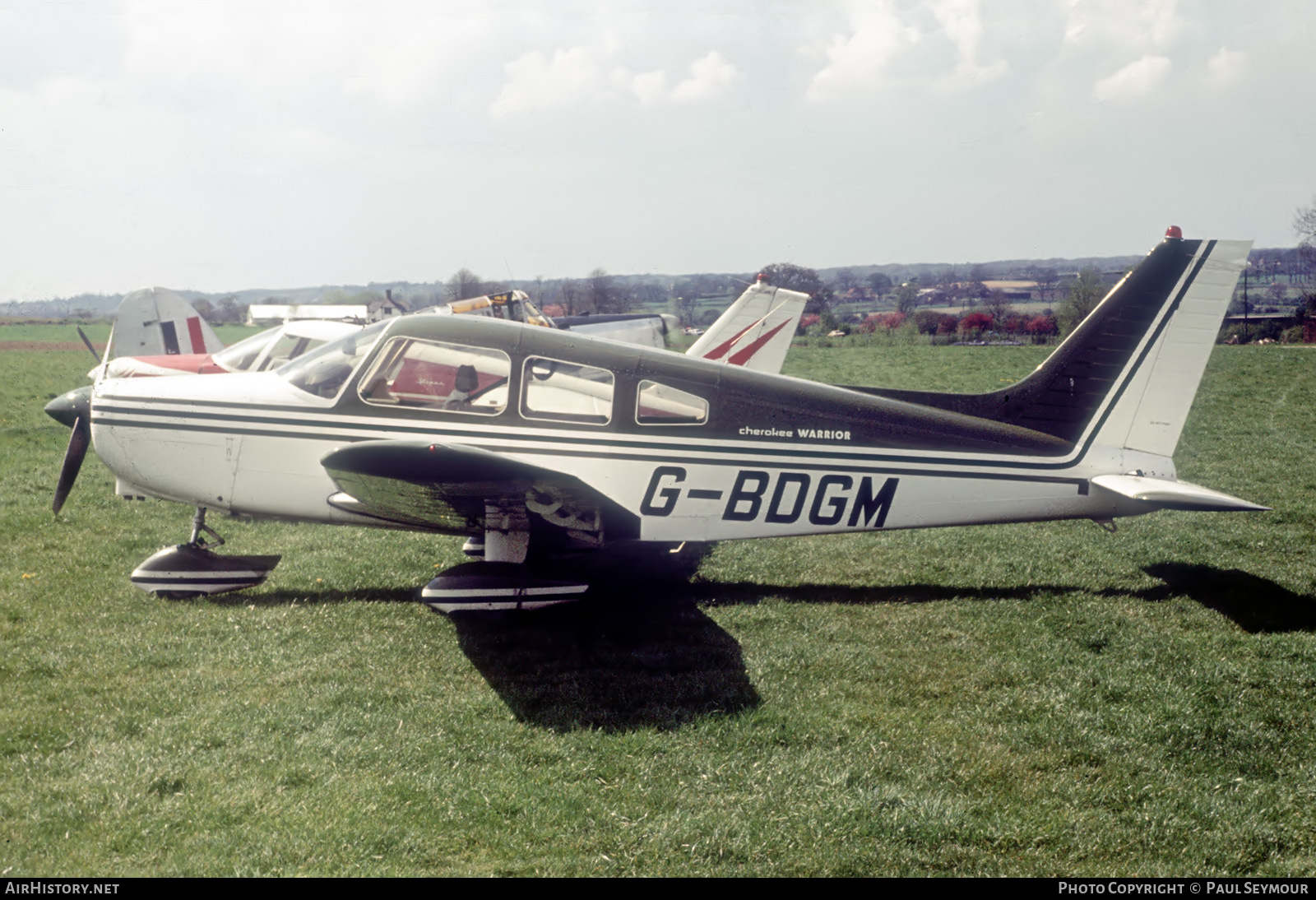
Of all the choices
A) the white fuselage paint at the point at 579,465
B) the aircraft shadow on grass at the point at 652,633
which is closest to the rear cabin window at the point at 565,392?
the white fuselage paint at the point at 579,465

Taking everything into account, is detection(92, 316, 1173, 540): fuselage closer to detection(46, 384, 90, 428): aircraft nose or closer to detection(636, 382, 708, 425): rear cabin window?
detection(636, 382, 708, 425): rear cabin window

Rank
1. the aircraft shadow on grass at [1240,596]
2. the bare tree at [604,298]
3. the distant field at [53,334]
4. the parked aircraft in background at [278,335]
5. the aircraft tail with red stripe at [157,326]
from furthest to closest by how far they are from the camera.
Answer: the distant field at [53,334]
the bare tree at [604,298]
the aircraft tail with red stripe at [157,326]
the parked aircraft in background at [278,335]
the aircraft shadow on grass at [1240,596]

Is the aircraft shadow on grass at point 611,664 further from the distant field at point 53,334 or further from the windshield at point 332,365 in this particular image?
the distant field at point 53,334

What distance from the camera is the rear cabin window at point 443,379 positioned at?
6105mm

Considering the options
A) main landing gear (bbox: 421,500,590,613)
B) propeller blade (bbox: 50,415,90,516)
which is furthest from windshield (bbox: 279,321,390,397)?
propeller blade (bbox: 50,415,90,516)

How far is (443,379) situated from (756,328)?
22.4 feet

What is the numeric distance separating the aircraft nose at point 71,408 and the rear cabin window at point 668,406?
4.43 m

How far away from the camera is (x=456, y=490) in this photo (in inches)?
199

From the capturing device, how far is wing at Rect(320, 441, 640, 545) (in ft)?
15.4

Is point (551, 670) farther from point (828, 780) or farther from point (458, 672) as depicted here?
point (828, 780)

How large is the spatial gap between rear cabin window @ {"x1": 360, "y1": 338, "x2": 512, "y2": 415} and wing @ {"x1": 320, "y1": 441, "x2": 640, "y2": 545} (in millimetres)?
787

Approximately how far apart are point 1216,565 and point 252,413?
7672mm

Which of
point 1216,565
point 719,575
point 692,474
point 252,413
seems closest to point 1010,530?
point 1216,565

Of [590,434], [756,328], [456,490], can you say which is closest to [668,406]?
[590,434]
